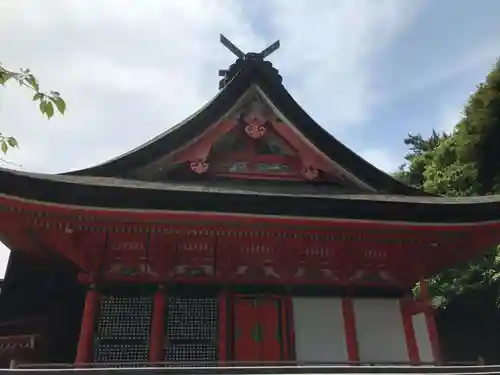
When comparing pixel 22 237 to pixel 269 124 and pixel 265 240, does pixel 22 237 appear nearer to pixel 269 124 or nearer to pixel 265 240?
pixel 265 240

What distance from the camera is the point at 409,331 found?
28.0ft

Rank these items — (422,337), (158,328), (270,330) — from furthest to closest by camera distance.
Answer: (422,337) → (270,330) → (158,328)

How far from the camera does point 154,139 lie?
9.28 m

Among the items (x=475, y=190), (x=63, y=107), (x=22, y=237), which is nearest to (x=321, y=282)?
(x=22, y=237)

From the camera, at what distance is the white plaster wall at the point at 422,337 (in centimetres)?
861

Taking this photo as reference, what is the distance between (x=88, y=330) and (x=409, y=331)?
5.67 meters

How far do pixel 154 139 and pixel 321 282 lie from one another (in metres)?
4.28

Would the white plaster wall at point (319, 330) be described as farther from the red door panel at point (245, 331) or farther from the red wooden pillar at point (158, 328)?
the red wooden pillar at point (158, 328)

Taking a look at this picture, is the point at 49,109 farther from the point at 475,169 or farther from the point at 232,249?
the point at 475,169

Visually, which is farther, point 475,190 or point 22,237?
point 475,190

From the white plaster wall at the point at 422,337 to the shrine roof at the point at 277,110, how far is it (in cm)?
247

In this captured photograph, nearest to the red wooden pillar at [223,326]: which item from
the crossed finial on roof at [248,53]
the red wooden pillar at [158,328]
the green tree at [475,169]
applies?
the red wooden pillar at [158,328]

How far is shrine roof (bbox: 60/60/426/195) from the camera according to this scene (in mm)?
8867

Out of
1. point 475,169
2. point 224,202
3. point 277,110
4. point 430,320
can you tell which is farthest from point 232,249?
point 475,169
